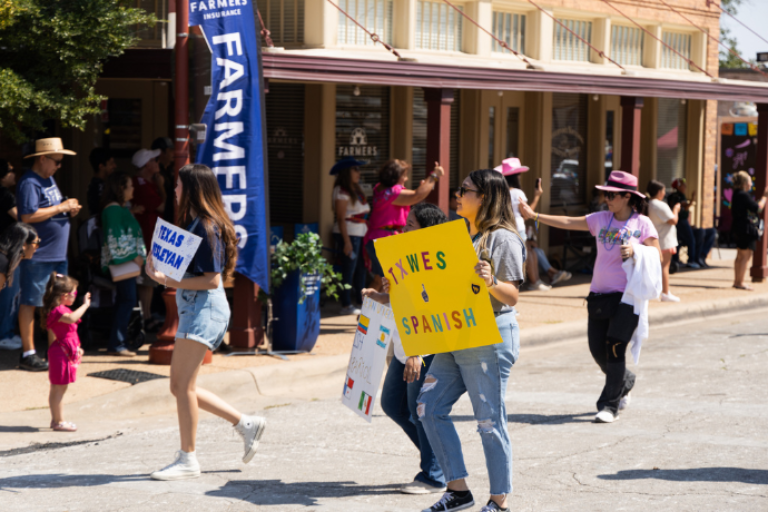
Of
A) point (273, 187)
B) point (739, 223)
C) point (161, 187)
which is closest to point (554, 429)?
point (161, 187)

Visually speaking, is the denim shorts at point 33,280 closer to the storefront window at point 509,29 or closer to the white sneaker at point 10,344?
the white sneaker at point 10,344

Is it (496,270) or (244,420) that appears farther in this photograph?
(244,420)

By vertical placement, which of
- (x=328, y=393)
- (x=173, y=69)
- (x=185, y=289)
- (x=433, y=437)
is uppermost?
(x=173, y=69)

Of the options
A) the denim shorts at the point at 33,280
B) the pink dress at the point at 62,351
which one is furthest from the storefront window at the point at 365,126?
the pink dress at the point at 62,351

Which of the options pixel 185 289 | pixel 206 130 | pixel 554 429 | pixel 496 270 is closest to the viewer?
pixel 496 270

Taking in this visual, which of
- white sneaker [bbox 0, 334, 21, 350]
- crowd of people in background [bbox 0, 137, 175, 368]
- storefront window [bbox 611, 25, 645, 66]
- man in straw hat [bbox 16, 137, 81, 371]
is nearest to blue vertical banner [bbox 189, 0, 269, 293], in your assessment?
crowd of people in background [bbox 0, 137, 175, 368]

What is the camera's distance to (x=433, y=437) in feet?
16.8

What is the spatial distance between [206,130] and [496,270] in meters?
4.22

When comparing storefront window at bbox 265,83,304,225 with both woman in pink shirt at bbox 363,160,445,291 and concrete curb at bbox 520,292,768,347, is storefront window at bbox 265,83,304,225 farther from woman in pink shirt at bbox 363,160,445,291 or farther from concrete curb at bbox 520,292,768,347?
concrete curb at bbox 520,292,768,347

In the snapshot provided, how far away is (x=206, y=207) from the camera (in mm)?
5711

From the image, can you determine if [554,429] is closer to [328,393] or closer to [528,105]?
[328,393]

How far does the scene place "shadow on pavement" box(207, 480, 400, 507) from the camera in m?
5.46

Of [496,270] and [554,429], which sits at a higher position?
[496,270]

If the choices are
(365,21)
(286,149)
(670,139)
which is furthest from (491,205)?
(670,139)
